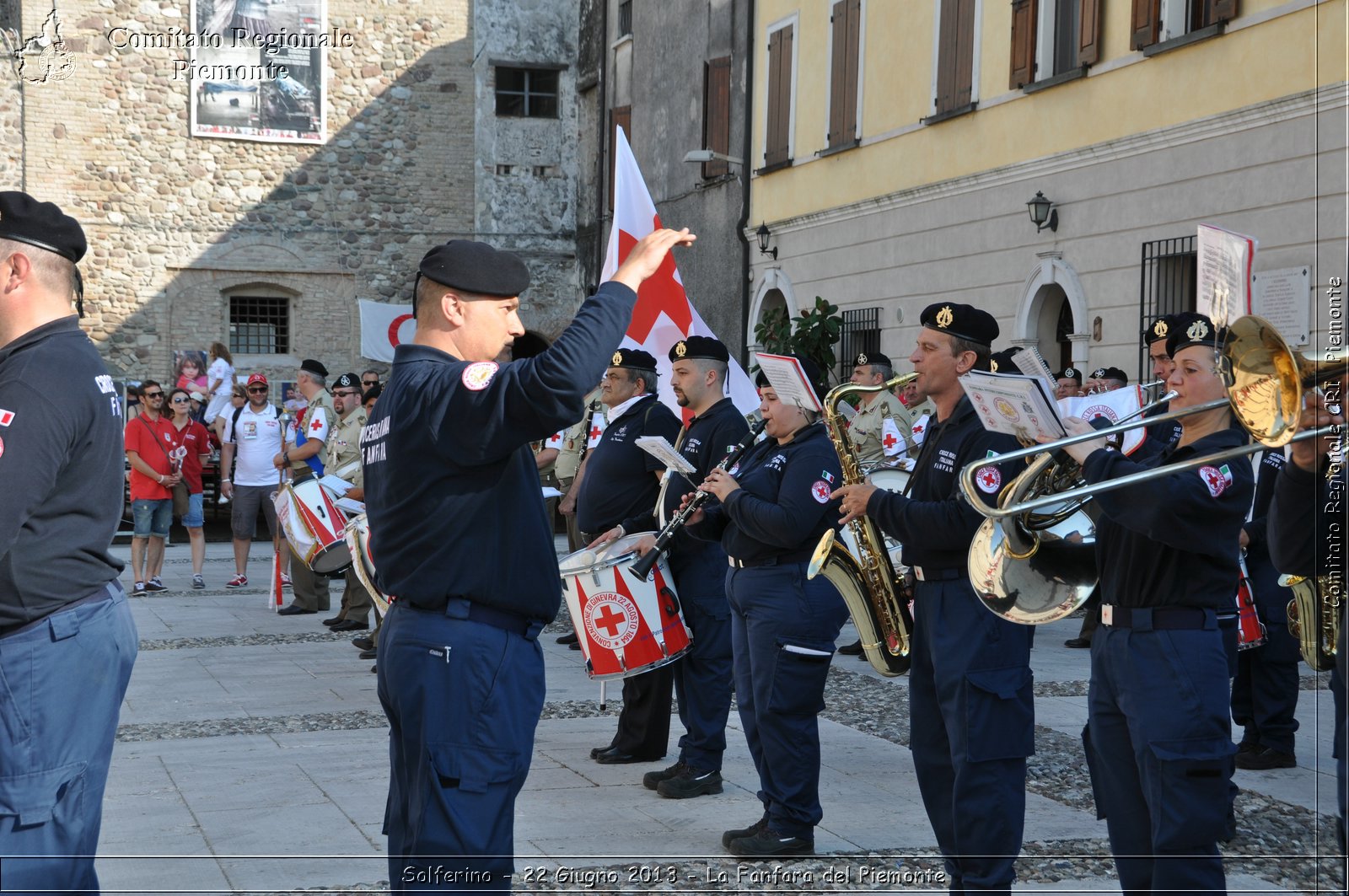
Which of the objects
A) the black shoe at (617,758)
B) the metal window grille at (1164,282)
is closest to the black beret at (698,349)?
the black shoe at (617,758)

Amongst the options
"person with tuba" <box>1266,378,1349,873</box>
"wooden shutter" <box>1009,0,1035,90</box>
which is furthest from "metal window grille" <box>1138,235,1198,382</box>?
"person with tuba" <box>1266,378,1349,873</box>

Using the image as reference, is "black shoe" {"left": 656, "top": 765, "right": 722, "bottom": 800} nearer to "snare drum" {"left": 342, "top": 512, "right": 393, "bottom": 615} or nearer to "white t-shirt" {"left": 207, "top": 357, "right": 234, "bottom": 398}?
"snare drum" {"left": 342, "top": 512, "right": 393, "bottom": 615}

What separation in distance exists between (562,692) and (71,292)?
5.63 m

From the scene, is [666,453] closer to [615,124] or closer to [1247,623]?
[1247,623]

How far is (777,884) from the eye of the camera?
5.28m

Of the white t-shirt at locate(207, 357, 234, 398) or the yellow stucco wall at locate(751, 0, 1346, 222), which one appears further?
the white t-shirt at locate(207, 357, 234, 398)

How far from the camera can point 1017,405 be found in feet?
13.7

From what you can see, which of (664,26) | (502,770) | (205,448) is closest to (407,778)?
(502,770)

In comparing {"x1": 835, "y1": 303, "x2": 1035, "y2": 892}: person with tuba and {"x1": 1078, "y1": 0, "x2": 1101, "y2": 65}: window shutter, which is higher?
{"x1": 1078, "y1": 0, "x2": 1101, "y2": 65}: window shutter

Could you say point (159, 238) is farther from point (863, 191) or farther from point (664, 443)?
point (664, 443)

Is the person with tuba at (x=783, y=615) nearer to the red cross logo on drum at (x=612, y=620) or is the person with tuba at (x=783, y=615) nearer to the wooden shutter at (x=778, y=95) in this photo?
the red cross logo on drum at (x=612, y=620)

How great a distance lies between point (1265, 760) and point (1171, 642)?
340cm

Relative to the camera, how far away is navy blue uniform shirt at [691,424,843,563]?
5.68 metres

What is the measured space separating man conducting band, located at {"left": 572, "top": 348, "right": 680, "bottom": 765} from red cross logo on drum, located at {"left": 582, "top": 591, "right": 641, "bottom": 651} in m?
0.24
